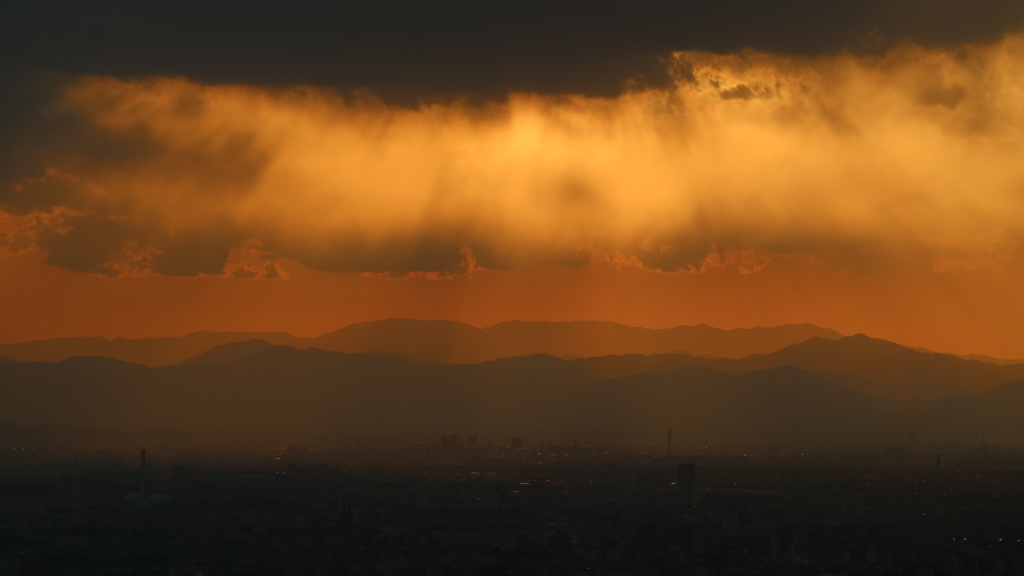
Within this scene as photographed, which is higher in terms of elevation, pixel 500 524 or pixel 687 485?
pixel 687 485

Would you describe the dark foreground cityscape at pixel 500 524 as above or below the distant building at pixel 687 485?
below

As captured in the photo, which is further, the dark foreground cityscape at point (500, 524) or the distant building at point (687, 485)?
the distant building at point (687, 485)

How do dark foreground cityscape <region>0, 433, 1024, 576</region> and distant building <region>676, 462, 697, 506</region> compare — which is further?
distant building <region>676, 462, 697, 506</region>

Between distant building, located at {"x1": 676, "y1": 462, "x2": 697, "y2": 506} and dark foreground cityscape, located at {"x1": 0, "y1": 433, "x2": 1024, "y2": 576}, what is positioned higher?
distant building, located at {"x1": 676, "y1": 462, "x2": 697, "y2": 506}

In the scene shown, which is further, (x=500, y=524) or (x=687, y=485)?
(x=687, y=485)

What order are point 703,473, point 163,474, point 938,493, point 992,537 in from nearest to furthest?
1. point 992,537
2. point 938,493
3. point 163,474
4. point 703,473

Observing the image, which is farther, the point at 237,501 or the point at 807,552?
the point at 237,501

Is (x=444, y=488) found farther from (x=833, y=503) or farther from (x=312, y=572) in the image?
(x=312, y=572)

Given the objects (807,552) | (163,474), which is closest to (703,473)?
(163,474)
